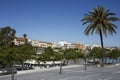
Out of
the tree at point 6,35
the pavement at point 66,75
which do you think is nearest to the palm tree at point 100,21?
the pavement at point 66,75

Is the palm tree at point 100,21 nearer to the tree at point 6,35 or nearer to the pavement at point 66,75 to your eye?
the pavement at point 66,75

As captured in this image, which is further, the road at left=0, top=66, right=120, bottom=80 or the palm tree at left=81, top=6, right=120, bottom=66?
the palm tree at left=81, top=6, right=120, bottom=66

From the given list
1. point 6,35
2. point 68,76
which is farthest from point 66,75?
point 6,35

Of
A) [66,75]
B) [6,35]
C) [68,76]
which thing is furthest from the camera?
[6,35]

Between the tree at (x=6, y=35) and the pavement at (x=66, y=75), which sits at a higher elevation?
the tree at (x=6, y=35)

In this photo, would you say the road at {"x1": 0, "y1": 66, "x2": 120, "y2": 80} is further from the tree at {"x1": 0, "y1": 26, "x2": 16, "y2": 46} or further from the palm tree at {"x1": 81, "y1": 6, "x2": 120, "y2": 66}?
the tree at {"x1": 0, "y1": 26, "x2": 16, "y2": 46}

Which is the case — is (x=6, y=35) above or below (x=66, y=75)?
above

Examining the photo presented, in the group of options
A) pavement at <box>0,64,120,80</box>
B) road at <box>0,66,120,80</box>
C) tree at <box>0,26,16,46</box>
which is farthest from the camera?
tree at <box>0,26,16,46</box>

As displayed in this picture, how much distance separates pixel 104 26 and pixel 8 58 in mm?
20918

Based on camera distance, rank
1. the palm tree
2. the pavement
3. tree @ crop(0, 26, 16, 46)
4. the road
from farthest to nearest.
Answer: tree @ crop(0, 26, 16, 46)
the palm tree
the pavement
the road

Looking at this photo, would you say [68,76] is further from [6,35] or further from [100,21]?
[6,35]

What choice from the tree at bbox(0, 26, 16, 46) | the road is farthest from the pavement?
the tree at bbox(0, 26, 16, 46)

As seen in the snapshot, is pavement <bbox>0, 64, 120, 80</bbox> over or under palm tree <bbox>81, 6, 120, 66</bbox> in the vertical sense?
under

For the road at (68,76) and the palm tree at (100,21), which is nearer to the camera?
the road at (68,76)
